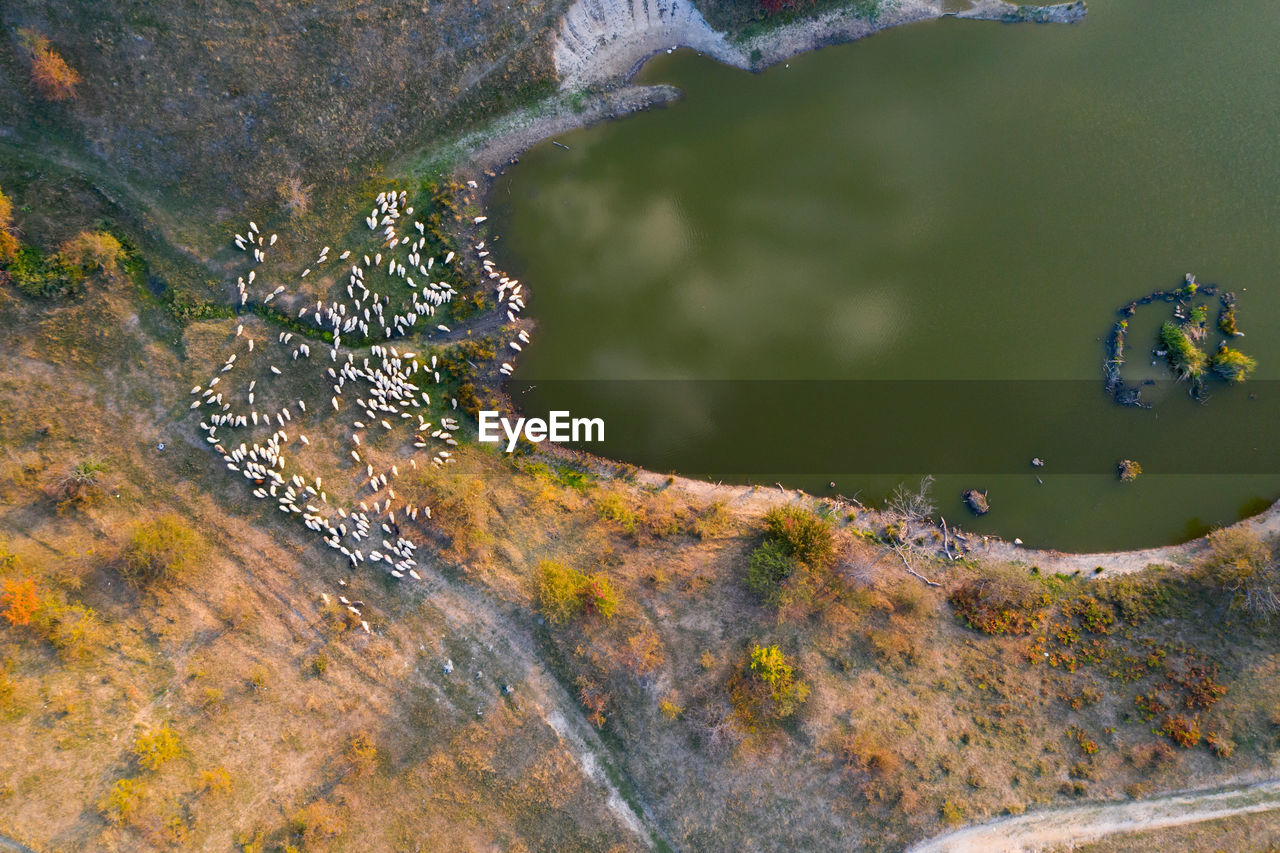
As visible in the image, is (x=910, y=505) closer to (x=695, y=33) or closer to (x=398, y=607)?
(x=398, y=607)

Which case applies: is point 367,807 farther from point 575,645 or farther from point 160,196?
point 160,196

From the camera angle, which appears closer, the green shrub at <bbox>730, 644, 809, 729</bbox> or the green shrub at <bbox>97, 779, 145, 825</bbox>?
the green shrub at <bbox>97, 779, 145, 825</bbox>

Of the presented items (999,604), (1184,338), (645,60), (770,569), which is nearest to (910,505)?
(999,604)

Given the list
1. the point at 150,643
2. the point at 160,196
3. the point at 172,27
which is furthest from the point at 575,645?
the point at 172,27

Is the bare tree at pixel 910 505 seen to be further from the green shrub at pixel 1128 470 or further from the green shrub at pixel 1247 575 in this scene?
the green shrub at pixel 1247 575

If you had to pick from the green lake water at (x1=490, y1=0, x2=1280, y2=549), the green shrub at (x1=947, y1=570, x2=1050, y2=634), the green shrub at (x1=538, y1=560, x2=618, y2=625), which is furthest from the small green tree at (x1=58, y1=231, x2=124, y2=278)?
the green shrub at (x1=947, y1=570, x2=1050, y2=634)

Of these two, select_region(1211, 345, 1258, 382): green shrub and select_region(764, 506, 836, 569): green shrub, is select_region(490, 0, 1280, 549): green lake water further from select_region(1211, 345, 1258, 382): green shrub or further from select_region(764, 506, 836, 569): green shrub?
select_region(764, 506, 836, 569): green shrub

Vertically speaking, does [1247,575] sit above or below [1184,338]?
below
